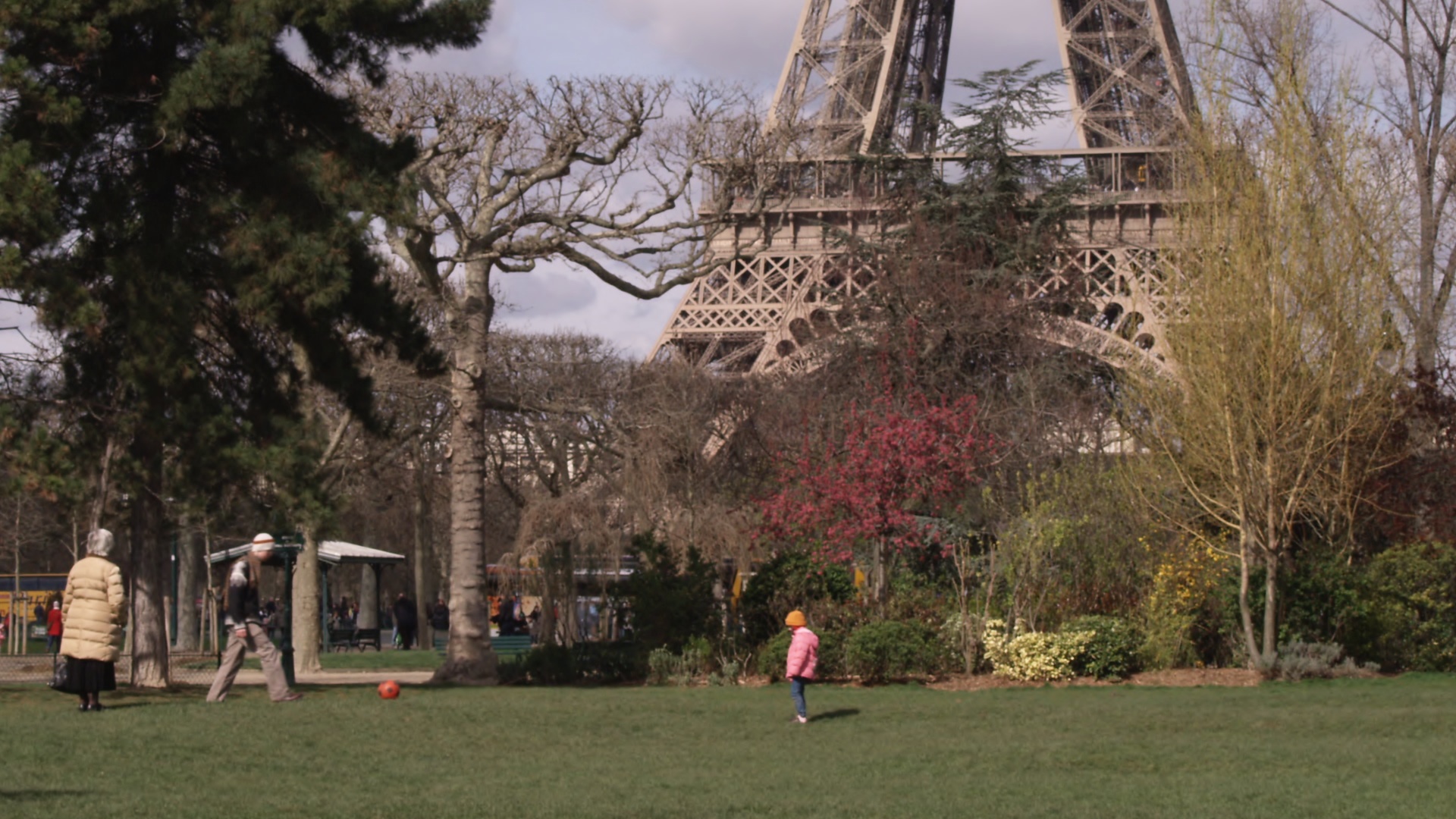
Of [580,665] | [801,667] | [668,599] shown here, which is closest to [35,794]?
[801,667]

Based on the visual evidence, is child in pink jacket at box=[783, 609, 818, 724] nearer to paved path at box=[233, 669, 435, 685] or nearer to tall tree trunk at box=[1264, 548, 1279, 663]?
paved path at box=[233, 669, 435, 685]

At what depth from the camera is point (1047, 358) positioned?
3419 centimetres

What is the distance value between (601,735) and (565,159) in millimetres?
9216

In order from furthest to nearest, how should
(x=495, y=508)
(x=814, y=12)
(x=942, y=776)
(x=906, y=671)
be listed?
(x=495, y=508)
(x=814, y=12)
(x=906, y=671)
(x=942, y=776)

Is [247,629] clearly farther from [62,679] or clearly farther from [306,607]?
[306,607]

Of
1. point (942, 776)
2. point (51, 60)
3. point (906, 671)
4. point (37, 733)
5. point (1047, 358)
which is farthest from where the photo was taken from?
point (1047, 358)

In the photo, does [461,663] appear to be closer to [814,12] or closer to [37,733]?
[37,733]

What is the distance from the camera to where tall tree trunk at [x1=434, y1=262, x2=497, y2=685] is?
66.6 ft

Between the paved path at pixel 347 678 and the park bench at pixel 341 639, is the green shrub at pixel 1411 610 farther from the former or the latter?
the park bench at pixel 341 639

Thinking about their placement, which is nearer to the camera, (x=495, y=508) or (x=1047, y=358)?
(x=1047, y=358)

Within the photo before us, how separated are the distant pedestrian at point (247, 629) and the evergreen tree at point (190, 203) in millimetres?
1263

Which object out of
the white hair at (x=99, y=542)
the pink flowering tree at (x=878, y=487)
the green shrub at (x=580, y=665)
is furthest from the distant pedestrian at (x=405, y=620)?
the white hair at (x=99, y=542)

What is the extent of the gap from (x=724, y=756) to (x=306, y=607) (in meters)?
14.0

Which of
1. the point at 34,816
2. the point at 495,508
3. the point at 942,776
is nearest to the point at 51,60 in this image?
the point at 34,816
